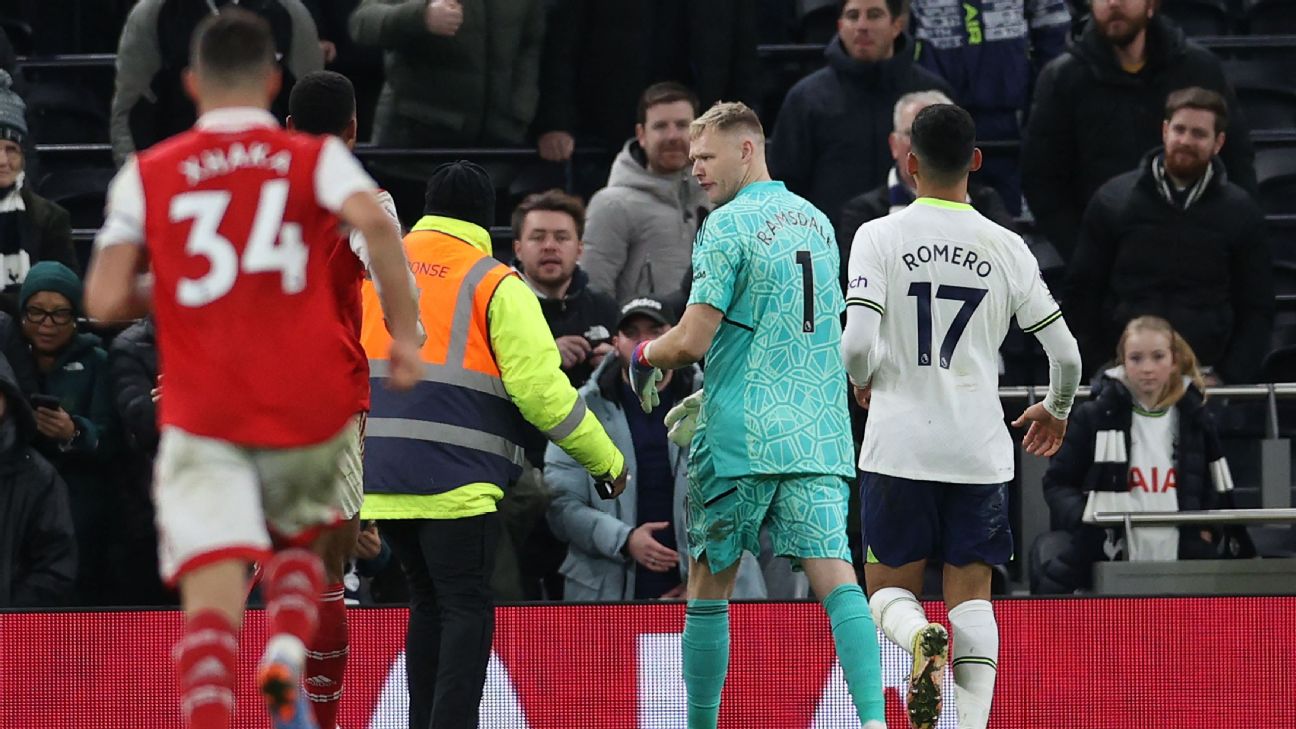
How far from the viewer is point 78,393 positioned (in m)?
9.35

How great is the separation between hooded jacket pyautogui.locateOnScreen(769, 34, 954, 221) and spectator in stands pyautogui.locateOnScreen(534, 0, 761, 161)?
71cm

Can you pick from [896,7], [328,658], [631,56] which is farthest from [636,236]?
[328,658]

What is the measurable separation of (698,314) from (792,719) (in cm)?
225

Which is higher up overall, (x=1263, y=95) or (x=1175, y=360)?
(x=1263, y=95)

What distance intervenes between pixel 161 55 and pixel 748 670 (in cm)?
470

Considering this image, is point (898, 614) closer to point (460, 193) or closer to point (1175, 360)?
point (460, 193)

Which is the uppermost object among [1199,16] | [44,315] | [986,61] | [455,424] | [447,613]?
[1199,16]

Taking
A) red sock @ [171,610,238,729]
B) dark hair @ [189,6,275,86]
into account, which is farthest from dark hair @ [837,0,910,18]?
red sock @ [171,610,238,729]

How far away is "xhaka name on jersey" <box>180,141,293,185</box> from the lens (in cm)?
546

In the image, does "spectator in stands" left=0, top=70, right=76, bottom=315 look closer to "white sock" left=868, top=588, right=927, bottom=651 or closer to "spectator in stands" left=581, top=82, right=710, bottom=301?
"spectator in stands" left=581, top=82, right=710, bottom=301

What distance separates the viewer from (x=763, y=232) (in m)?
7.14

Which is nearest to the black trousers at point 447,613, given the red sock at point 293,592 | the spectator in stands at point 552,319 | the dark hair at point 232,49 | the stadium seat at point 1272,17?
the red sock at point 293,592

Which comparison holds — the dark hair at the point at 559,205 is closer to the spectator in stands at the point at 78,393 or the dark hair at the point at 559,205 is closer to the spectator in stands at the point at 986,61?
the spectator in stands at the point at 78,393

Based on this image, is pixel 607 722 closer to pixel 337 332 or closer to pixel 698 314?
pixel 698 314
